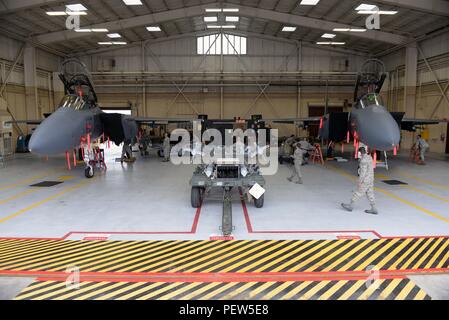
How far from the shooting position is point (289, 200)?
9312 mm

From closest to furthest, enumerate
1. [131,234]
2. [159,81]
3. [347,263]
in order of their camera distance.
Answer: [347,263] < [131,234] < [159,81]

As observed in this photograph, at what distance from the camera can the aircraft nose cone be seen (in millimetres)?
9922

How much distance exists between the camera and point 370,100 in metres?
12.2

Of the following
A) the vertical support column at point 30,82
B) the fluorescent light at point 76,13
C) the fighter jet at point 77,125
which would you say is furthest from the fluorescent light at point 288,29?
the vertical support column at point 30,82

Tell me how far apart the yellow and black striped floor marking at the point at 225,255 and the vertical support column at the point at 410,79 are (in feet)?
66.6

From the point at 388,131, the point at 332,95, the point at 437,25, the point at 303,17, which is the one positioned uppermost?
the point at 303,17

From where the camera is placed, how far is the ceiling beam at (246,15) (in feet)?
72.9

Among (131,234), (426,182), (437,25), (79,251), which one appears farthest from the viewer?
(437,25)

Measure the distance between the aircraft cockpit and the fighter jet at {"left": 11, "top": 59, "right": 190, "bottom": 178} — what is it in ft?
31.3

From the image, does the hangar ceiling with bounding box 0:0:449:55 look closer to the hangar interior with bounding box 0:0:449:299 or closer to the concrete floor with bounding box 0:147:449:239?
the hangar interior with bounding box 0:0:449:299

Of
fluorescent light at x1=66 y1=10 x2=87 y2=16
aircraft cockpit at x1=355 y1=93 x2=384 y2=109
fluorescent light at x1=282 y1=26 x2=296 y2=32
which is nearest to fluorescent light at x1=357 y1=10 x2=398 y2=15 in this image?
fluorescent light at x1=282 y1=26 x2=296 y2=32
